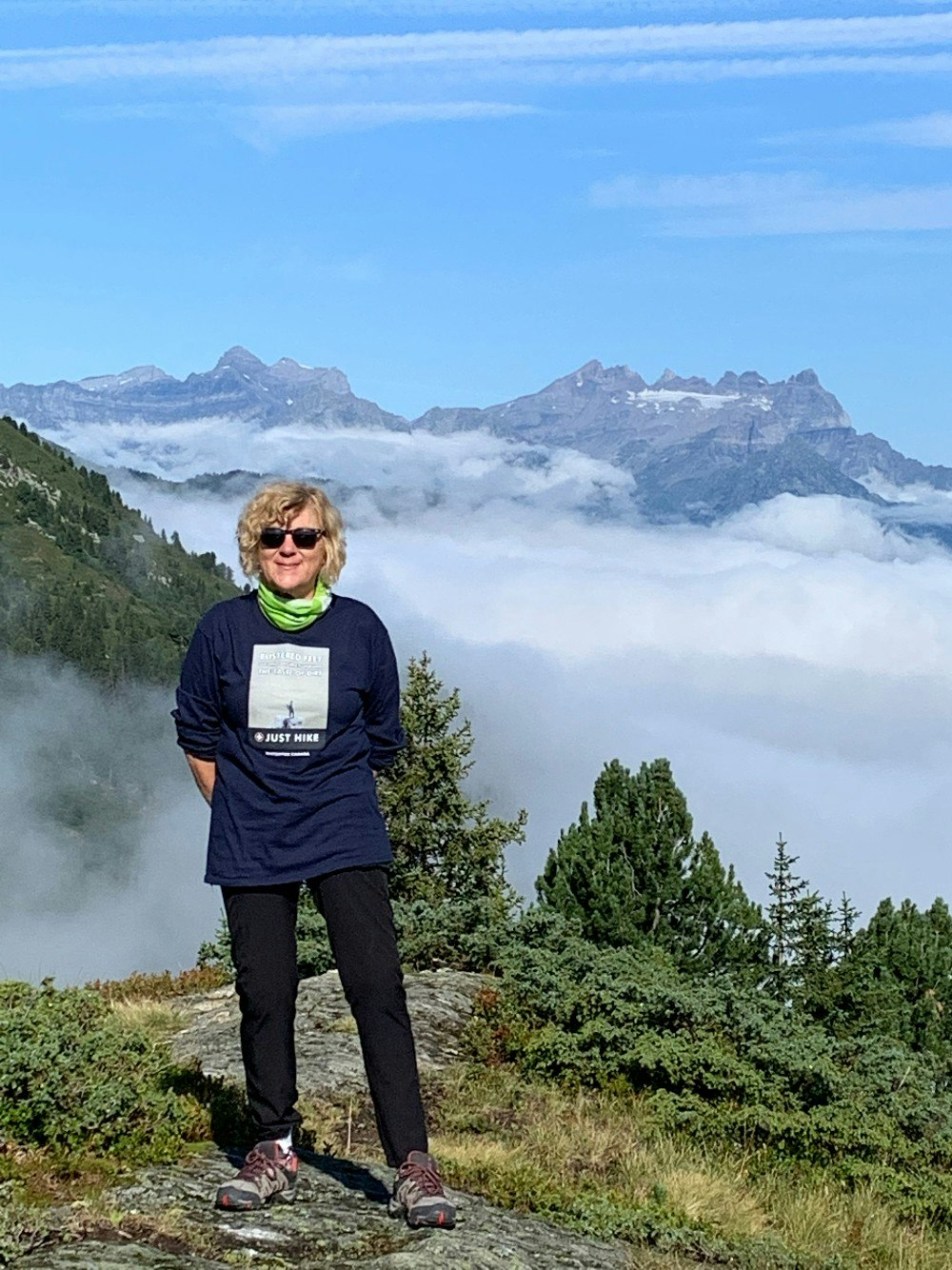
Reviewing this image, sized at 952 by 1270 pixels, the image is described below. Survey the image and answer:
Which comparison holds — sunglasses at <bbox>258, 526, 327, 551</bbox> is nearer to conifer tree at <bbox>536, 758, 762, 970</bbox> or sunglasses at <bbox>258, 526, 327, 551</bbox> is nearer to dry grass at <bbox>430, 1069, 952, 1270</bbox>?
dry grass at <bbox>430, 1069, 952, 1270</bbox>

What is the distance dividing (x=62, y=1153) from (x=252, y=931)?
1.25 metres

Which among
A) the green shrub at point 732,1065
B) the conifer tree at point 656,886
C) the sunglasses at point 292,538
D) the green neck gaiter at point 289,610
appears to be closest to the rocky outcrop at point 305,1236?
the green neck gaiter at point 289,610

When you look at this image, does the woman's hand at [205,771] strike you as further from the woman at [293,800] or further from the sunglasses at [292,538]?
the sunglasses at [292,538]

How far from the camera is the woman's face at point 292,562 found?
5137mm

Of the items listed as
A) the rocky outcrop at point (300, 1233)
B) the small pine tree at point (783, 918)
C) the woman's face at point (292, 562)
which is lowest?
the small pine tree at point (783, 918)

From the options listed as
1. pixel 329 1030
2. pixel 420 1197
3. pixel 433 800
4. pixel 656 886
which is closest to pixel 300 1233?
pixel 420 1197

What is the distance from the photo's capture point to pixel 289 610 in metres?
5.12

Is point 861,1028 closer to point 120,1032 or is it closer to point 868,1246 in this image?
point 868,1246

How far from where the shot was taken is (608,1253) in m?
5.30

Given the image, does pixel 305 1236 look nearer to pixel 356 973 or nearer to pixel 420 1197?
pixel 420 1197

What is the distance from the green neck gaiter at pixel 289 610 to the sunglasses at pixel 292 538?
18 centimetres

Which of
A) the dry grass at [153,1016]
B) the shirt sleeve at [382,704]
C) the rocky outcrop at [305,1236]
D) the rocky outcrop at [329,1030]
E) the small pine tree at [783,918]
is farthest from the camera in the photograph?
the small pine tree at [783,918]

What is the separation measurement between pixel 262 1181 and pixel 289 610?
210 cm

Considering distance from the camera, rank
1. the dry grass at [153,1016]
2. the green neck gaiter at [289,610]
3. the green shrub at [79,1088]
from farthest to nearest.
A: the dry grass at [153,1016] → the green shrub at [79,1088] → the green neck gaiter at [289,610]
